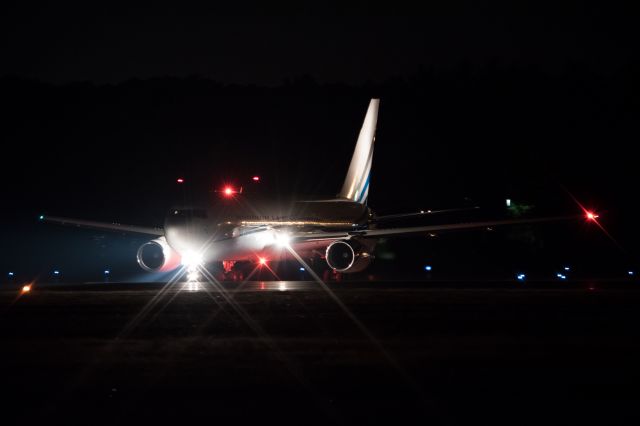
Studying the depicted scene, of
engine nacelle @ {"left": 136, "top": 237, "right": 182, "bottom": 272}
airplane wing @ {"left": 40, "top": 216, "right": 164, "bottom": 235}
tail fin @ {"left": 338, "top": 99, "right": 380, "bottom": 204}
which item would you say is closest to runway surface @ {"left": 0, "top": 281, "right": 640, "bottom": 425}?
engine nacelle @ {"left": 136, "top": 237, "right": 182, "bottom": 272}

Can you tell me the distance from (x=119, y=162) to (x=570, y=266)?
56224 mm

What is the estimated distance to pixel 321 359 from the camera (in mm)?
11461

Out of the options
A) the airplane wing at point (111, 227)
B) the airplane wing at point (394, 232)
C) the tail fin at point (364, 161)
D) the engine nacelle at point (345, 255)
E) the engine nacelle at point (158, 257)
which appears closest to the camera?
the engine nacelle at point (158, 257)

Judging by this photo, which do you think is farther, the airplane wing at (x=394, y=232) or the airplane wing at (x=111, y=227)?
the airplane wing at (x=111, y=227)

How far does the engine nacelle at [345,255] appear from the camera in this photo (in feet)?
93.6

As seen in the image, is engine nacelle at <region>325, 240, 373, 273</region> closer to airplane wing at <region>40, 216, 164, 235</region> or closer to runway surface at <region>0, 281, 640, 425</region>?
airplane wing at <region>40, 216, 164, 235</region>

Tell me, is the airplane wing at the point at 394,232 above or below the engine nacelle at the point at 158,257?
above

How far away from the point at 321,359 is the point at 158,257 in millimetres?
17910

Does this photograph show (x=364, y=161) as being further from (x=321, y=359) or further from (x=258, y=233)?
(x=321, y=359)

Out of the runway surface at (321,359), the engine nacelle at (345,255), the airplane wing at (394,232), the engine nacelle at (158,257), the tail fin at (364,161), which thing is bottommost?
the runway surface at (321,359)

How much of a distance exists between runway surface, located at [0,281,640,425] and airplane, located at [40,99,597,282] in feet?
25.1

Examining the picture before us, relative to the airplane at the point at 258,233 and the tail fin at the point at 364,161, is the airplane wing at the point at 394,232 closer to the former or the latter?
the airplane at the point at 258,233

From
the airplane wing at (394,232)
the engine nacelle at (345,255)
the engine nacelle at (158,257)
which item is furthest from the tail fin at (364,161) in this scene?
the engine nacelle at (158,257)

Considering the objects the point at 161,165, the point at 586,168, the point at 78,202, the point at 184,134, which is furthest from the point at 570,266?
the point at 184,134
